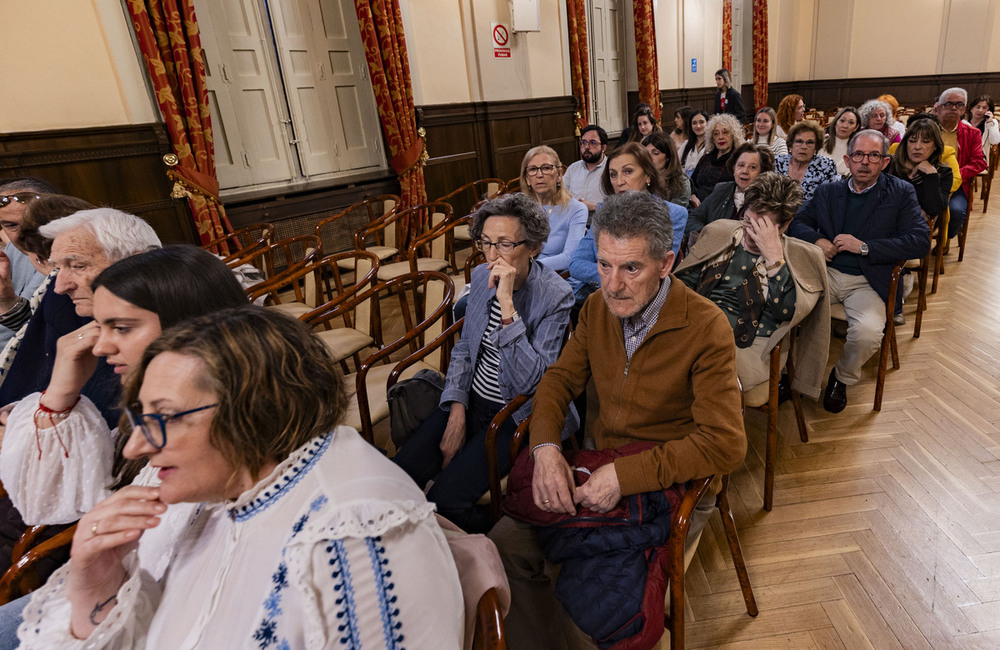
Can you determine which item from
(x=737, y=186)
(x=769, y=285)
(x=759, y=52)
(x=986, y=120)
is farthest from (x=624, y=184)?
(x=759, y=52)

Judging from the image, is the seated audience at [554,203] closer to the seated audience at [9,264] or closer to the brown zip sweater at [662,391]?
the brown zip sweater at [662,391]

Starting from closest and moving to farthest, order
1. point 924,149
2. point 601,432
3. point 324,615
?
1. point 324,615
2. point 601,432
3. point 924,149

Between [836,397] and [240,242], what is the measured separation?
441 centimetres

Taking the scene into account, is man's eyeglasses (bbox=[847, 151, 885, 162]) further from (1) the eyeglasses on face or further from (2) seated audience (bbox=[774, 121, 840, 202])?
(1) the eyeglasses on face

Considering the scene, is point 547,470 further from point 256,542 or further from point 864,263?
point 864,263

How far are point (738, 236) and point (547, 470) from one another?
137 centimetres

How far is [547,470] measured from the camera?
4.39ft

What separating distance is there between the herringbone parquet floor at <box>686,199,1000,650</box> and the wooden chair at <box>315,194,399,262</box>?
9.80 ft

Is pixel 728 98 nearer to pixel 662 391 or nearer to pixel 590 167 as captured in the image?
pixel 590 167

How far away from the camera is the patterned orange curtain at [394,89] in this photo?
15.6 feet

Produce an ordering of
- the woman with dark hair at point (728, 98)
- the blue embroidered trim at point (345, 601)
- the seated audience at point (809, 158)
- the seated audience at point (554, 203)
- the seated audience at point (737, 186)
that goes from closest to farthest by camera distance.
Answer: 1. the blue embroidered trim at point (345, 601)
2. the seated audience at point (737, 186)
3. the seated audience at point (554, 203)
4. the seated audience at point (809, 158)
5. the woman with dark hair at point (728, 98)

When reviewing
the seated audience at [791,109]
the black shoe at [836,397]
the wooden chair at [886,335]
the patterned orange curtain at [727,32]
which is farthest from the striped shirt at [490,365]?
the patterned orange curtain at [727,32]

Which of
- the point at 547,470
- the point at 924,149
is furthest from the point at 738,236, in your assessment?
the point at 924,149

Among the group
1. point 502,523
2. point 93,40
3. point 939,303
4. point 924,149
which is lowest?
point 939,303
